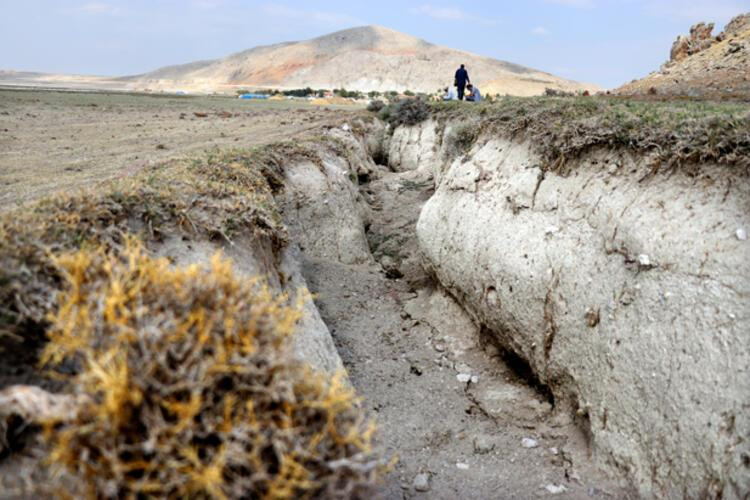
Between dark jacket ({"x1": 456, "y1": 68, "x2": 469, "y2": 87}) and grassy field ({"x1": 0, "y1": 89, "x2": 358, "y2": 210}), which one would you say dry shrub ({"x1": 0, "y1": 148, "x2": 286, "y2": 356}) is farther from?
dark jacket ({"x1": 456, "y1": 68, "x2": 469, "y2": 87})

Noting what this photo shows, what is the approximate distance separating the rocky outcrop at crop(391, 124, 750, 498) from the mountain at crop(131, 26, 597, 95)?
6492 cm

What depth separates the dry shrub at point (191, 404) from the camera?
1847 mm

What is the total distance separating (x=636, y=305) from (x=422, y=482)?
2462 millimetres

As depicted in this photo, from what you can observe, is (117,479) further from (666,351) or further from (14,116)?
(14,116)

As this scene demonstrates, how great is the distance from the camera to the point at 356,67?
280ft

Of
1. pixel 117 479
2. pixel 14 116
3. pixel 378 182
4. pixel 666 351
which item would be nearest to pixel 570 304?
pixel 666 351

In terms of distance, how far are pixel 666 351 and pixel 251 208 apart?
3872 mm

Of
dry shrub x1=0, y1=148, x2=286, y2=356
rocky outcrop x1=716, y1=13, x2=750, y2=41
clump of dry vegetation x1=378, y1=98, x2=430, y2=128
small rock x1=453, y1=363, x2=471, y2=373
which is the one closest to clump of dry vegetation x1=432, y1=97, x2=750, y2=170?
small rock x1=453, y1=363, x2=471, y2=373

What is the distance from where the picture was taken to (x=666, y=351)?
4.10 m

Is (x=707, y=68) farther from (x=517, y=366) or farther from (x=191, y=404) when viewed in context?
(x=191, y=404)

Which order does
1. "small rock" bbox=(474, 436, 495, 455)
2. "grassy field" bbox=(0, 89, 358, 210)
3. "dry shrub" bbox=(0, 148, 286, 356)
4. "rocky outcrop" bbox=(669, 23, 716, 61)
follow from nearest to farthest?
"dry shrub" bbox=(0, 148, 286, 356) → "small rock" bbox=(474, 436, 495, 455) → "grassy field" bbox=(0, 89, 358, 210) → "rocky outcrop" bbox=(669, 23, 716, 61)

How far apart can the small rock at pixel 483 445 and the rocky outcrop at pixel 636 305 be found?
86 centimetres

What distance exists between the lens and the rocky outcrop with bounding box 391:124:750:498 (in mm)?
3750

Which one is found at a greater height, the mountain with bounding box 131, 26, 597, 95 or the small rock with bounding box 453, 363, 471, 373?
Answer: the mountain with bounding box 131, 26, 597, 95
